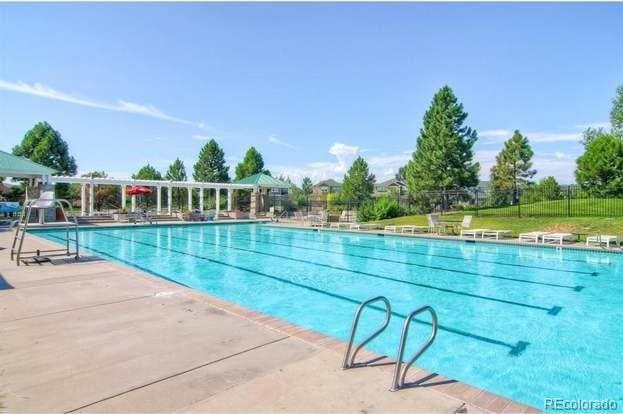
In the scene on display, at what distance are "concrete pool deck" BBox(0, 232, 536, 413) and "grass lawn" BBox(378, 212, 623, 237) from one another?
13.6 metres

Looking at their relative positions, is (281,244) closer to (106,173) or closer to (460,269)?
(460,269)

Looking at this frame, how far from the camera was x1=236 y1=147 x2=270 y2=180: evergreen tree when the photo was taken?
4134cm

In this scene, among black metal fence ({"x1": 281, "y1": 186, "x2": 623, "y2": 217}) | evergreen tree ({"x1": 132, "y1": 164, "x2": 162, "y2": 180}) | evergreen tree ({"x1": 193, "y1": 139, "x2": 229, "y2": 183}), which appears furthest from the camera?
evergreen tree ({"x1": 132, "y1": 164, "x2": 162, "y2": 180})

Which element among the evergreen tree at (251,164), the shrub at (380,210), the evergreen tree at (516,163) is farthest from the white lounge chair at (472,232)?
the evergreen tree at (251,164)

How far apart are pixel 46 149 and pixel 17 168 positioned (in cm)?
1950

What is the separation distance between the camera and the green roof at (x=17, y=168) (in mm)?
19291

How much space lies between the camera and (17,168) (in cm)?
1967

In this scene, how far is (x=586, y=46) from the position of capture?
499 inches

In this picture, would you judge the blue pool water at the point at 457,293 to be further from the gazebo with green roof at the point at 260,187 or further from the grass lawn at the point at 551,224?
the gazebo with green roof at the point at 260,187

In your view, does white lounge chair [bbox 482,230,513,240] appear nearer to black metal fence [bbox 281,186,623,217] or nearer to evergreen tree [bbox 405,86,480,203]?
black metal fence [bbox 281,186,623,217]

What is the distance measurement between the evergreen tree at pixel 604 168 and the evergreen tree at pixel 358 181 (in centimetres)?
1859

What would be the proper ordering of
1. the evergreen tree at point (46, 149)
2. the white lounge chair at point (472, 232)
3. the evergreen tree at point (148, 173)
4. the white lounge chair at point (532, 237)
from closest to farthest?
the white lounge chair at point (532, 237), the white lounge chair at point (472, 232), the evergreen tree at point (46, 149), the evergreen tree at point (148, 173)

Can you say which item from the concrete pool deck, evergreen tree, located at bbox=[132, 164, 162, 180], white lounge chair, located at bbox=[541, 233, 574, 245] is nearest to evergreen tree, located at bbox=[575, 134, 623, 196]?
white lounge chair, located at bbox=[541, 233, 574, 245]

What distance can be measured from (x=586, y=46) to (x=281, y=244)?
12.7m
